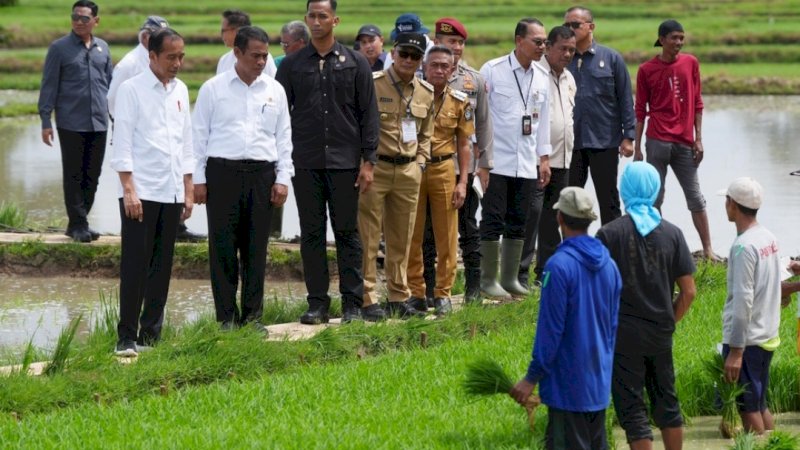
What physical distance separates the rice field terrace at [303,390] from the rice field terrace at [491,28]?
19.3 meters

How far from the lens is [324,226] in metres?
9.81

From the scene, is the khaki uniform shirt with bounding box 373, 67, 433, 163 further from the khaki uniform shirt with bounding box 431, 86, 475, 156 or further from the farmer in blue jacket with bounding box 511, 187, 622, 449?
the farmer in blue jacket with bounding box 511, 187, 622, 449

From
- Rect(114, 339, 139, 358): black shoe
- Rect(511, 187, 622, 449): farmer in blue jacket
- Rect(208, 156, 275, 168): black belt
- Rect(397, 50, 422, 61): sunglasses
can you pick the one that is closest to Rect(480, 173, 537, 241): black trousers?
Rect(397, 50, 422, 61): sunglasses

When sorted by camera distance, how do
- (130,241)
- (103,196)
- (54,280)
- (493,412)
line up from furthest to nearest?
(103,196), (54,280), (130,241), (493,412)

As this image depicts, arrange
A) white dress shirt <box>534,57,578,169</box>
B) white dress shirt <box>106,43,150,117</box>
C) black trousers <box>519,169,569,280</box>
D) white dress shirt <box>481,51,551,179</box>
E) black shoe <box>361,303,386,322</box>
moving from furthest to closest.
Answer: white dress shirt <box>106,43,150,117</box> < white dress shirt <box>534,57,578,169</box> < black trousers <box>519,169,569,280</box> < white dress shirt <box>481,51,551,179</box> < black shoe <box>361,303,386,322</box>

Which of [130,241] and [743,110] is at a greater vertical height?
[130,241]

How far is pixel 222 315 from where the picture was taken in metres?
9.50

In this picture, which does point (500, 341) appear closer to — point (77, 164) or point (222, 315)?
point (222, 315)

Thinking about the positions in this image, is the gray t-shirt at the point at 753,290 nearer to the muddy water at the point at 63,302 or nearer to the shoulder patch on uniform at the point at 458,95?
the shoulder patch on uniform at the point at 458,95

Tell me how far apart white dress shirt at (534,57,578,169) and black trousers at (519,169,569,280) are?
114mm

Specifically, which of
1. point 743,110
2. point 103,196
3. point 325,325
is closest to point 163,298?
point 325,325

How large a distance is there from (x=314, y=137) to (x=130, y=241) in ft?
4.82

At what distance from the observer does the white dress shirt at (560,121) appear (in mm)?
11242

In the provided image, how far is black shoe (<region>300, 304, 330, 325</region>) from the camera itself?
970cm
